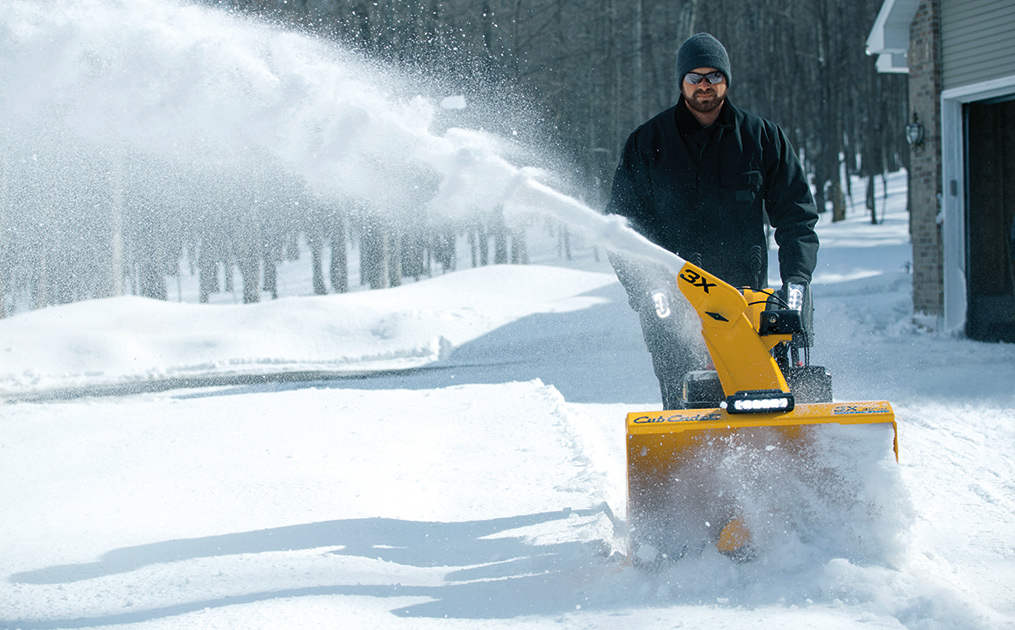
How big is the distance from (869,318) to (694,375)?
8.92m

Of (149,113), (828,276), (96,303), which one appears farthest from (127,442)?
(828,276)

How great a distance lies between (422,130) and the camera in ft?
13.1

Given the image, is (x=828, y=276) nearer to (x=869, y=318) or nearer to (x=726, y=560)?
(x=869, y=318)

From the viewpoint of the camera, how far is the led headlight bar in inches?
105

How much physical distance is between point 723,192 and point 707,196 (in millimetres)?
63

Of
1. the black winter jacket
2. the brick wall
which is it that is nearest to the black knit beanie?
the black winter jacket

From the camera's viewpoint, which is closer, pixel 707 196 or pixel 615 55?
pixel 707 196

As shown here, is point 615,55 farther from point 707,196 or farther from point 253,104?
point 707,196

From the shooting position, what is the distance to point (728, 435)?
8.89ft

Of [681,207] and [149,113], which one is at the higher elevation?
[149,113]

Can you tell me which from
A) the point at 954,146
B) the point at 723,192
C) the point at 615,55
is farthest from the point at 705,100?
the point at 615,55

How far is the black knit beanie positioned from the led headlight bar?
1261 millimetres

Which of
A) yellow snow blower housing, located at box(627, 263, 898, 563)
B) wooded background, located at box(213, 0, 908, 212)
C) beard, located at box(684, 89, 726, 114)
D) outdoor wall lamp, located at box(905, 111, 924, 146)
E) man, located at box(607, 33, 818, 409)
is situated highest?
wooded background, located at box(213, 0, 908, 212)

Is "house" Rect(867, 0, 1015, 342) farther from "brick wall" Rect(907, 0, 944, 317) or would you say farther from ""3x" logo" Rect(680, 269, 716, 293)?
""3x" logo" Rect(680, 269, 716, 293)
